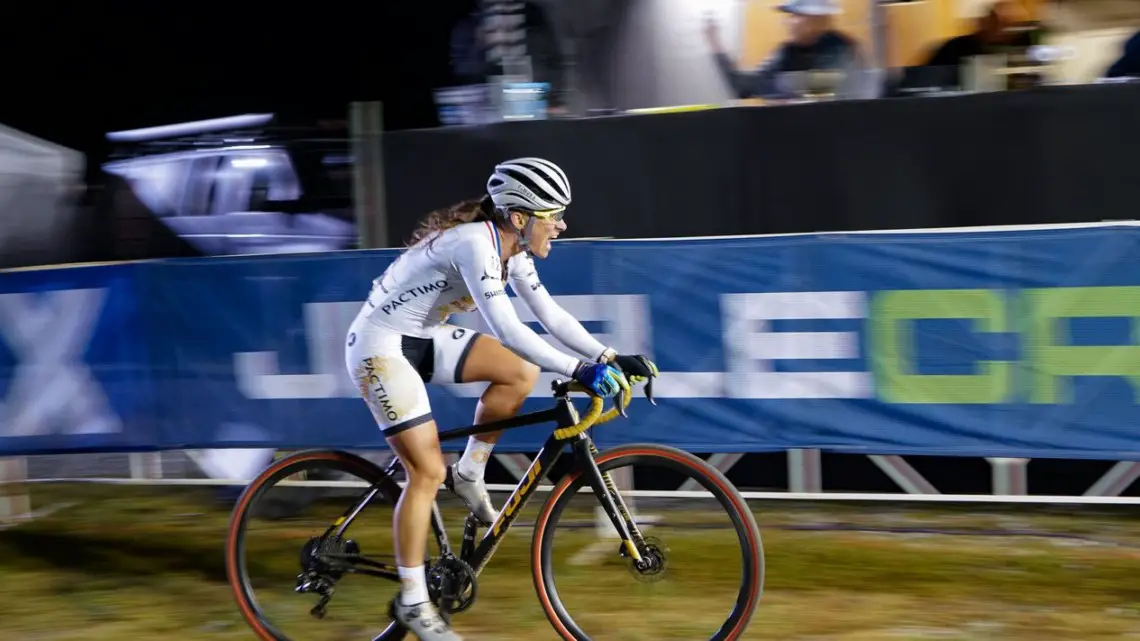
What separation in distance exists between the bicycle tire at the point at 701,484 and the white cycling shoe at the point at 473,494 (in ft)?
0.83

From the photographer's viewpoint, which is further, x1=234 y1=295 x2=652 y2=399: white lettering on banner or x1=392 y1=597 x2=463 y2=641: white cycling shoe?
x1=234 y1=295 x2=652 y2=399: white lettering on banner

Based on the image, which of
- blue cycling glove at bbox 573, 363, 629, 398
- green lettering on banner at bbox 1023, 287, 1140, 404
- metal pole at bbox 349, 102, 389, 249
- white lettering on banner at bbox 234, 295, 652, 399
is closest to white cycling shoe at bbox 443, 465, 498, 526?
blue cycling glove at bbox 573, 363, 629, 398

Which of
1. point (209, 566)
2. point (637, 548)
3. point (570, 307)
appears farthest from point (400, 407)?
point (209, 566)

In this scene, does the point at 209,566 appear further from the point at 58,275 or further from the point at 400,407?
the point at 400,407

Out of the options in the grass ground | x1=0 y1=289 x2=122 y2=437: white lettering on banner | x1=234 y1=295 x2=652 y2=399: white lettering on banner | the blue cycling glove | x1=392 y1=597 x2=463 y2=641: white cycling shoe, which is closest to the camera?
the blue cycling glove

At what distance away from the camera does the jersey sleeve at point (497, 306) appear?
4.59 metres

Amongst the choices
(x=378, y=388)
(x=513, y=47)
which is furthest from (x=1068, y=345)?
(x=513, y=47)

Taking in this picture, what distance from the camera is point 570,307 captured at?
643cm

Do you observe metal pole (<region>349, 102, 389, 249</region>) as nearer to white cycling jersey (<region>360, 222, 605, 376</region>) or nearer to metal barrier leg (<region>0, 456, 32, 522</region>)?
metal barrier leg (<region>0, 456, 32, 522</region>)

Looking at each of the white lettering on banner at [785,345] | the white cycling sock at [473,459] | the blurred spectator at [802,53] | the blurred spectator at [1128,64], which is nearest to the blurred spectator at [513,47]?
the blurred spectator at [802,53]

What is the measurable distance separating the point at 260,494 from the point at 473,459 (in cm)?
88

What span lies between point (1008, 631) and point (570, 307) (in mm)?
2471

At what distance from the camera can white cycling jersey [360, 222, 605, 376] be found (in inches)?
183

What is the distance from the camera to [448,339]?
5.03 metres
